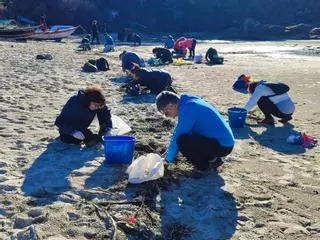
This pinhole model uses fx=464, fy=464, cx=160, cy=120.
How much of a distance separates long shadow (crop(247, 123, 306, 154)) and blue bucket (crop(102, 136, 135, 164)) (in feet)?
7.91

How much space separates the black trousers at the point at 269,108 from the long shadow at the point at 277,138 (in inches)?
8.0

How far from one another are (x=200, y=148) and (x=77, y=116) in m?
1.84

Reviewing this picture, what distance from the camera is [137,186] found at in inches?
190

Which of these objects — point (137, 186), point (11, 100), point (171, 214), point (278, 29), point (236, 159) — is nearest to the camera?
point (171, 214)

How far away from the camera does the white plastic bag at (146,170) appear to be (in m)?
4.84

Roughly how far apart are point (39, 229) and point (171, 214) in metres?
1.22

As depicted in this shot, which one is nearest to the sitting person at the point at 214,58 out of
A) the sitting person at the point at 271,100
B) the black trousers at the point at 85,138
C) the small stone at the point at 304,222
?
the sitting person at the point at 271,100

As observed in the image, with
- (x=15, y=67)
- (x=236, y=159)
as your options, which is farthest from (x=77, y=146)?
(x=15, y=67)

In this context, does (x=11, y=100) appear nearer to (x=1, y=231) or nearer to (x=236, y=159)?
(x=236, y=159)

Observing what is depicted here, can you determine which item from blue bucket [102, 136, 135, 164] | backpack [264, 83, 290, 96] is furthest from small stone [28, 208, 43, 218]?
backpack [264, 83, 290, 96]

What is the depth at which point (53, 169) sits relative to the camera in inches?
209

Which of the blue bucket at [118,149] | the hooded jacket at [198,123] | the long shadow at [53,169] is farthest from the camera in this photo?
the blue bucket at [118,149]

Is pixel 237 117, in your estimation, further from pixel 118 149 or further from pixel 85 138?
pixel 118 149

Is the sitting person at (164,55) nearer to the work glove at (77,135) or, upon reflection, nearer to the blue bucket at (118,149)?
the work glove at (77,135)
